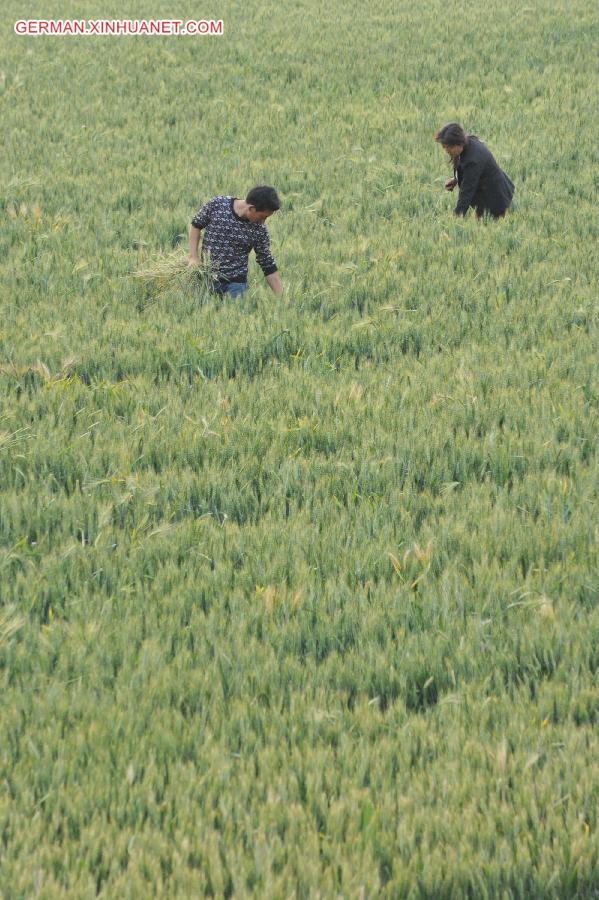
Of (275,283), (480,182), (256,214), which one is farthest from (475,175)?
(256,214)

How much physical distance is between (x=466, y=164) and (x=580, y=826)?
7.05m

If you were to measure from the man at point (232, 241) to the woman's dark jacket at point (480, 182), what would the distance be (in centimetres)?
244

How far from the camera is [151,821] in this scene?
2.83m

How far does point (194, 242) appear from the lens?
727 centimetres

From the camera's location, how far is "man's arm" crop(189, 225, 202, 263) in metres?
7.25

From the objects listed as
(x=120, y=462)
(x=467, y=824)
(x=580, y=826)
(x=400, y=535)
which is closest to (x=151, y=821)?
(x=467, y=824)

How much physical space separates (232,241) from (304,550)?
11.7ft

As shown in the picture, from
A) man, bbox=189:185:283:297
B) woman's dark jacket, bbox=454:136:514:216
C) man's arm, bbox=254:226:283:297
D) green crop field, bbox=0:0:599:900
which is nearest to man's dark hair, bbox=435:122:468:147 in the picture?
woman's dark jacket, bbox=454:136:514:216

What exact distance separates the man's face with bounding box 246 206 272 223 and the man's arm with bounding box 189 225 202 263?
20.2 inches

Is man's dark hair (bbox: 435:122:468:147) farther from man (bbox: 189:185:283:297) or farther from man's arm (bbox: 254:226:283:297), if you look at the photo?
man's arm (bbox: 254:226:283:297)

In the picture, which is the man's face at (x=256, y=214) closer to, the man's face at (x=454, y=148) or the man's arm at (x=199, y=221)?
the man's arm at (x=199, y=221)

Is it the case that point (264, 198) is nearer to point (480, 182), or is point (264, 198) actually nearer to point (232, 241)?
point (232, 241)

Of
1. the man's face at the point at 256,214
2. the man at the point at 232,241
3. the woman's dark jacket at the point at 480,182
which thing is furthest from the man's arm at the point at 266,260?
the woman's dark jacket at the point at 480,182

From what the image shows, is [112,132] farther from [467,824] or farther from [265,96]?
[467,824]
